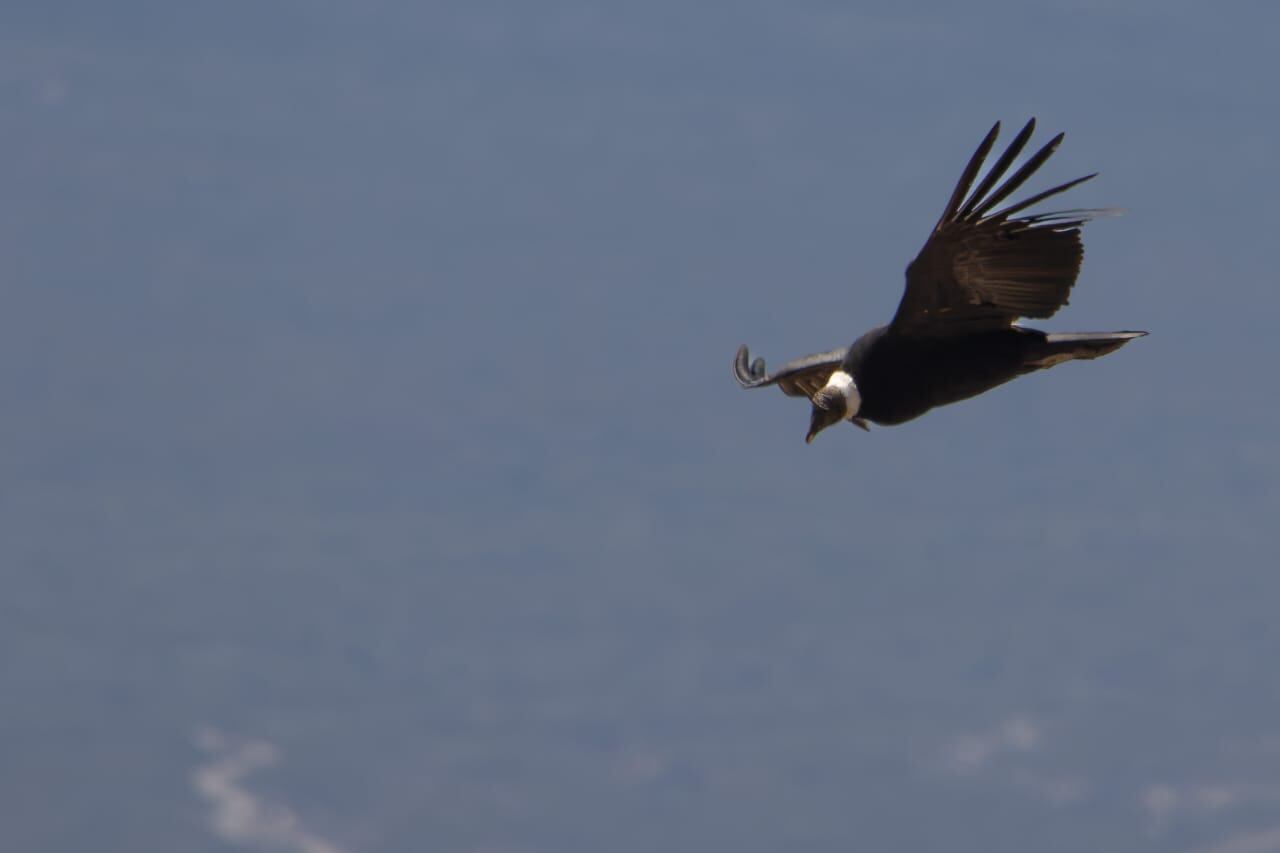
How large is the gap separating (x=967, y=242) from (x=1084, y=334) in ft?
4.11

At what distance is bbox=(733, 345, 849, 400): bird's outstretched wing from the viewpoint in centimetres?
1745

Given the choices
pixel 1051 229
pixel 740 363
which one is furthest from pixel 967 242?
pixel 740 363

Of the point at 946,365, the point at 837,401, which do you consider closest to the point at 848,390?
the point at 837,401

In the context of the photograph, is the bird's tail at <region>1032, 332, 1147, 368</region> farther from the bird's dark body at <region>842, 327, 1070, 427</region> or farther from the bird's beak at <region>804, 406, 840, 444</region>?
the bird's beak at <region>804, 406, 840, 444</region>

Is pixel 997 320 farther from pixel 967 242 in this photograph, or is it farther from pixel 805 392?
pixel 805 392

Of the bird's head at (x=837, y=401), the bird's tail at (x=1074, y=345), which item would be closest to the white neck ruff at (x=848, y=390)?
the bird's head at (x=837, y=401)

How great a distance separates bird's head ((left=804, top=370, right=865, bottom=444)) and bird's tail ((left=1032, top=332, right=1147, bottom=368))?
1.39 metres

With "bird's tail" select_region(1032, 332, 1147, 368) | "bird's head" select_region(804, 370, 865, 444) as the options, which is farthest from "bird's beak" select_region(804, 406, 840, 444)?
"bird's tail" select_region(1032, 332, 1147, 368)

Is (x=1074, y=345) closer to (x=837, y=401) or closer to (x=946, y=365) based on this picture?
(x=946, y=365)

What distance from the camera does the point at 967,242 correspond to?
15.7 metres

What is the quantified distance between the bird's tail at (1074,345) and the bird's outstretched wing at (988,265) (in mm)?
275

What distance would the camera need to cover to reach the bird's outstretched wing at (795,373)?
1745 cm

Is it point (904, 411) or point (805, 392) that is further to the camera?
point (805, 392)

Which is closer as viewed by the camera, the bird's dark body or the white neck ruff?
the bird's dark body
